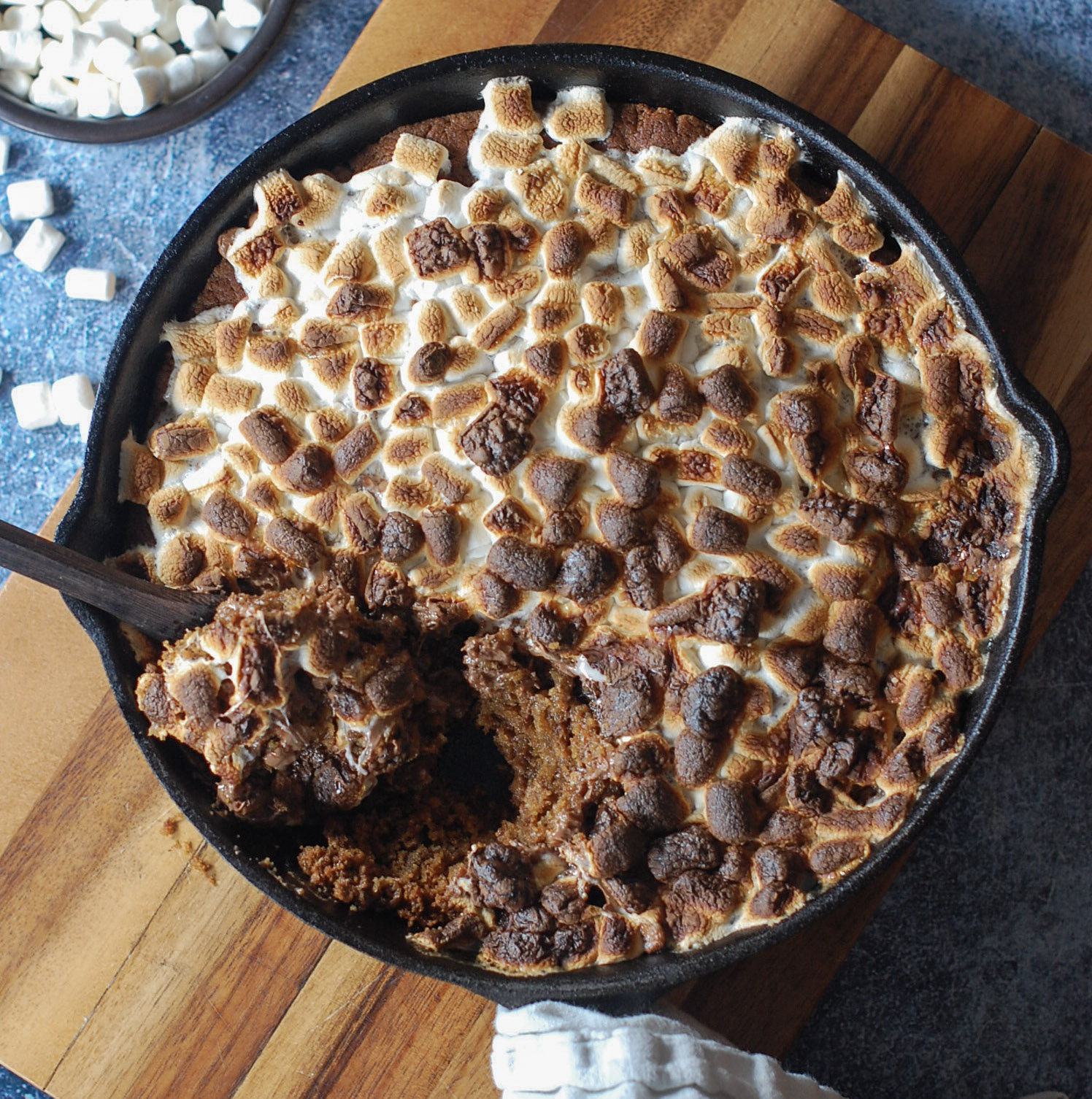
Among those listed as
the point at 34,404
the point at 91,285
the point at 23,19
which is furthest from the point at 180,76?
the point at 34,404

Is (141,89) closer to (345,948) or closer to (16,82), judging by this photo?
(16,82)

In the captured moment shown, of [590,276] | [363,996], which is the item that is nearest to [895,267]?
[590,276]

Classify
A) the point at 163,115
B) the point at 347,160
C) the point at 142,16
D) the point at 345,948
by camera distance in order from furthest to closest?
the point at 142,16 → the point at 163,115 → the point at 345,948 → the point at 347,160

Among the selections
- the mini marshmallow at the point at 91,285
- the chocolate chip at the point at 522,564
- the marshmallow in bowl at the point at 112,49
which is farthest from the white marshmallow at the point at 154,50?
the chocolate chip at the point at 522,564

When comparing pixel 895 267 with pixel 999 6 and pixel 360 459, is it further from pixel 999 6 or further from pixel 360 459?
pixel 999 6

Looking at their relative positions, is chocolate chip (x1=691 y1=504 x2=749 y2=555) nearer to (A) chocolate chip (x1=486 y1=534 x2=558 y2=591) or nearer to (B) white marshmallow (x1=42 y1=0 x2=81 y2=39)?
(A) chocolate chip (x1=486 y1=534 x2=558 y2=591)

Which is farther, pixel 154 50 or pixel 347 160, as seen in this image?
pixel 154 50

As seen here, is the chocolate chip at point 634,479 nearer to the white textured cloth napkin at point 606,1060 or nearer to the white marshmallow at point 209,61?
the white textured cloth napkin at point 606,1060
